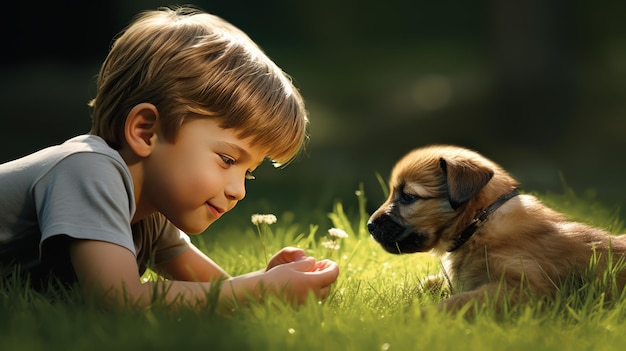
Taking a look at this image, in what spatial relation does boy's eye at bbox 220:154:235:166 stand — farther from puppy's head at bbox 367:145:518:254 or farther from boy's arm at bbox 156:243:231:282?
puppy's head at bbox 367:145:518:254

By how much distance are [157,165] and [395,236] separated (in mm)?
1186

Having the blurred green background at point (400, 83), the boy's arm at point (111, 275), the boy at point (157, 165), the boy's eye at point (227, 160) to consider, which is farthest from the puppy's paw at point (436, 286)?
the blurred green background at point (400, 83)

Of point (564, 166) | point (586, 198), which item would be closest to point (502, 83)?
point (564, 166)

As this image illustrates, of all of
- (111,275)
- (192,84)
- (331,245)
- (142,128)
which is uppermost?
(192,84)

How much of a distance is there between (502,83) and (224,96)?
8453mm

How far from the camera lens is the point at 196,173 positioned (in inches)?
127

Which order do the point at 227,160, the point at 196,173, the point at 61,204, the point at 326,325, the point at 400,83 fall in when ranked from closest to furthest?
the point at 326,325
the point at 61,204
the point at 196,173
the point at 227,160
the point at 400,83

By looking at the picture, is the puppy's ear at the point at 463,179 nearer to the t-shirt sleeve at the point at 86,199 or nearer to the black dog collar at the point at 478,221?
the black dog collar at the point at 478,221

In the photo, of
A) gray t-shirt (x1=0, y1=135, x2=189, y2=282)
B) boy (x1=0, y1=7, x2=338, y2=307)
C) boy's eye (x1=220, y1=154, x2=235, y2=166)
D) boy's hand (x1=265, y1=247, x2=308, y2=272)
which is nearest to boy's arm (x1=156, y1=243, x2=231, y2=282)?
boy (x1=0, y1=7, x2=338, y2=307)

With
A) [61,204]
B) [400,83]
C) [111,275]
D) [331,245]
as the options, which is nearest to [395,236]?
[331,245]

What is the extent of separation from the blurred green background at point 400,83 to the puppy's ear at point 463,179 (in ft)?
8.20

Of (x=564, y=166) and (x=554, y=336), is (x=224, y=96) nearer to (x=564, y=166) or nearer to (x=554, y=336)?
(x=554, y=336)

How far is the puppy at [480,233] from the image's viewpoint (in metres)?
3.33

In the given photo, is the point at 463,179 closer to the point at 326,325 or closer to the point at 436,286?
the point at 436,286
